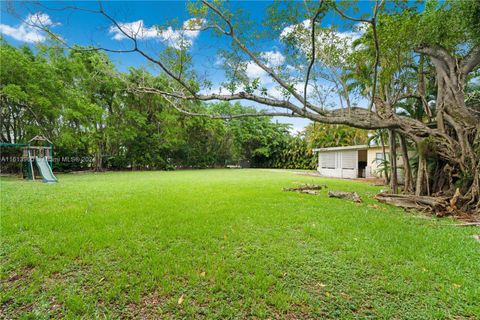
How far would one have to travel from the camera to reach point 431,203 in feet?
17.3

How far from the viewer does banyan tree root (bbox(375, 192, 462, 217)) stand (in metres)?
5.04

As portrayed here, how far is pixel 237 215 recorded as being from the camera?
4461mm

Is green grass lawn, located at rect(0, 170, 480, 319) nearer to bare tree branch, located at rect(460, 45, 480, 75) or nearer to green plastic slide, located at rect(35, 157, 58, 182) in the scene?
bare tree branch, located at rect(460, 45, 480, 75)

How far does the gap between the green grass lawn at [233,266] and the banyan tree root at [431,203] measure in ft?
3.78

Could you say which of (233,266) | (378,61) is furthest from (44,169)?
(378,61)

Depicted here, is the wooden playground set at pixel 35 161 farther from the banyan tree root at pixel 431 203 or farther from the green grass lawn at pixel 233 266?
the banyan tree root at pixel 431 203

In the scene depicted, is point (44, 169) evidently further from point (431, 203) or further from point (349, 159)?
point (349, 159)

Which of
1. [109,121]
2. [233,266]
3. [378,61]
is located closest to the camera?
[233,266]

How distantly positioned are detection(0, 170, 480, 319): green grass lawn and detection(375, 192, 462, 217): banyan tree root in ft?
3.78

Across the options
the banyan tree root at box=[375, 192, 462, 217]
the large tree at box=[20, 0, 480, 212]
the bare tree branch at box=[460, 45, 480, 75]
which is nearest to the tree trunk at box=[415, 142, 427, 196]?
the large tree at box=[20, 0, 480, 212]

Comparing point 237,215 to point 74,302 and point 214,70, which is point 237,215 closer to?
point 74,302

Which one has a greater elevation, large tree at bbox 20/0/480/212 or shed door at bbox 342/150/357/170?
large tree at bbox 20/0/480/212

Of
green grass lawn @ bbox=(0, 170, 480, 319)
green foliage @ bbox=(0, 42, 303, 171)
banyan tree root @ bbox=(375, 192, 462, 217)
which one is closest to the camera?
green grass lawn @ bbox=(0, 170, 480, 319)

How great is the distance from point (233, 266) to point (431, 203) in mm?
5296
